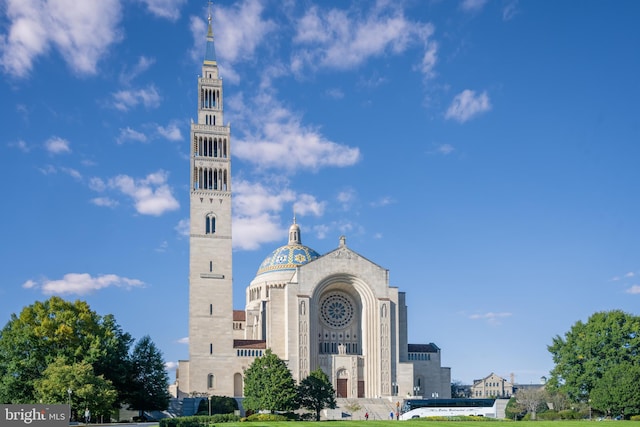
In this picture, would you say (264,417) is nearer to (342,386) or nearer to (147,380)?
(147,380)

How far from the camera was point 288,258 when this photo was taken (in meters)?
93.8

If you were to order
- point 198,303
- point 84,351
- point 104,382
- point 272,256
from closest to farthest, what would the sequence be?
point 104,382, point 84,351, point 198,303, point 272,256

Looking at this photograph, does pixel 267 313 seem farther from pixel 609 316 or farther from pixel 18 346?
pixel 609 316

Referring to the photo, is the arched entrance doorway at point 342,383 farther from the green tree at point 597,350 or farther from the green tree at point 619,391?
the green tree at point 619,391

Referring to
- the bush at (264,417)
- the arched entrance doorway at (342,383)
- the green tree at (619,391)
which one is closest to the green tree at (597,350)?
the green tree at (619,391)

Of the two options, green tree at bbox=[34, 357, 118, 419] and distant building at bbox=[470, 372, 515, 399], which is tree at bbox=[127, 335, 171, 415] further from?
distant building at bbox=[470, 372, 515, 399]

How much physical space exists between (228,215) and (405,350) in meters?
22.8

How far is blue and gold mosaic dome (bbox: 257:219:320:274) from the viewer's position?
93.2 metres

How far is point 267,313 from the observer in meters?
77.1

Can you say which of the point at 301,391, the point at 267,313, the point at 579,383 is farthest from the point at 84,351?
the point at 579,383

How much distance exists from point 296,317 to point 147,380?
1692 cm

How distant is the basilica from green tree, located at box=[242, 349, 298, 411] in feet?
40.8

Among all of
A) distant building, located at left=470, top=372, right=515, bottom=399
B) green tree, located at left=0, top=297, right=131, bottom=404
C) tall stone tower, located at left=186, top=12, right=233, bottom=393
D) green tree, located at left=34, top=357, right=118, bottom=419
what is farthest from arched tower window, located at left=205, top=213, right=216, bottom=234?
distant building, located at left=470, top=372, right=515, bottom=399

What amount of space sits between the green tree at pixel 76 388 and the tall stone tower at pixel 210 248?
2036cm
